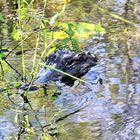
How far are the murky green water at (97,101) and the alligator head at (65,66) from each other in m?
0.05

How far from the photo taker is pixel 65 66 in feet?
9.91

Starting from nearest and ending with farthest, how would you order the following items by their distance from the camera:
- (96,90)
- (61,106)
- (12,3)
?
(61,106) < (96,90) < (12,3)

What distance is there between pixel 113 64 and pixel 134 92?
444 mm

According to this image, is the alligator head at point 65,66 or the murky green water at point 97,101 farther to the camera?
the alligator head at point 65,66

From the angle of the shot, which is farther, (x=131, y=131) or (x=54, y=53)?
(x=54, y=53)

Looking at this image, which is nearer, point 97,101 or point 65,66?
point 97,101

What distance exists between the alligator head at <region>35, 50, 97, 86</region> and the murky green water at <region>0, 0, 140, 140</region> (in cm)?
5

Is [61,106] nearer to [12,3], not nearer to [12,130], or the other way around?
[12,130]

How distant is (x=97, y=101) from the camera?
2.65 meters

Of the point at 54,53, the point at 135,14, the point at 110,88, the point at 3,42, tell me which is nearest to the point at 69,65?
the point at 54,53

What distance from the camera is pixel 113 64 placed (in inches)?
124

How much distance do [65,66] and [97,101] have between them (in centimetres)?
44


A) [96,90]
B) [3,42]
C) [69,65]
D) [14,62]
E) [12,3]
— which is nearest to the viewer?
[96,90]

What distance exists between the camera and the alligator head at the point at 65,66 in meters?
2.98
